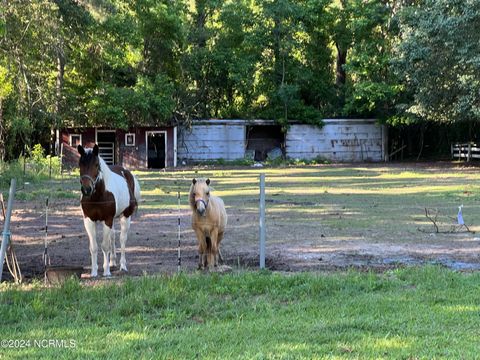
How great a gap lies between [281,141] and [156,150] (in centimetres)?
978

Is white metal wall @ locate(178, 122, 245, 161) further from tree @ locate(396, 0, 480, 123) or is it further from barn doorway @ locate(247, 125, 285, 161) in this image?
tree @ locate(396, 0, 480, 123)

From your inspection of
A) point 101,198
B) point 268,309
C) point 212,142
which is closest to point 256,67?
point 212,142

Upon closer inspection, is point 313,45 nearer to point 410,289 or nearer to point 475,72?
point 475,72

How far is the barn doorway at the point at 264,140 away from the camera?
4350cm

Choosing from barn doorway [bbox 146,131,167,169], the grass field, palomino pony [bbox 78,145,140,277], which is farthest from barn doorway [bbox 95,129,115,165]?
palomino pony [bbox 78,145,140,277]

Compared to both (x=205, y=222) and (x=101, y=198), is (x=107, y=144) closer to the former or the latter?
(x=101, y=198)

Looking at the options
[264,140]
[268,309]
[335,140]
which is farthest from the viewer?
[264,140]

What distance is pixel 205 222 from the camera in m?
8.45

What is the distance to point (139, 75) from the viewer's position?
38312 mm

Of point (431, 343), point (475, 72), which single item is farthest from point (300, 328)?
point (475, 72)

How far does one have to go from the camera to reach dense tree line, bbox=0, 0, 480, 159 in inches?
1192

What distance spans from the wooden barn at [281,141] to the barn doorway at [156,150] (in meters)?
1.59

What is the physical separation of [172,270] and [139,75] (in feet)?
103

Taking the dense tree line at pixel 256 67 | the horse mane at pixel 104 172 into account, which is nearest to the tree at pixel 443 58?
Result: the dense tree line at pixel 256 67
